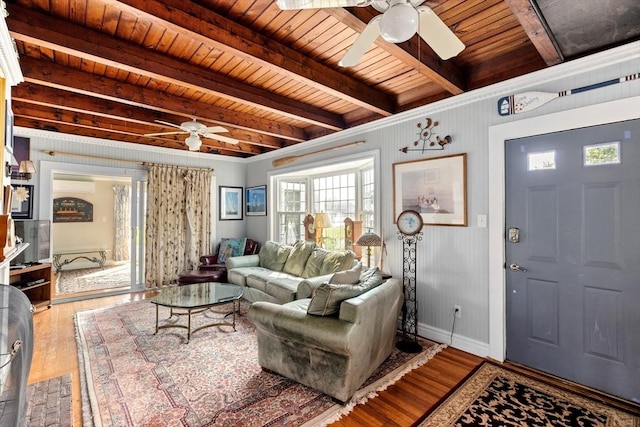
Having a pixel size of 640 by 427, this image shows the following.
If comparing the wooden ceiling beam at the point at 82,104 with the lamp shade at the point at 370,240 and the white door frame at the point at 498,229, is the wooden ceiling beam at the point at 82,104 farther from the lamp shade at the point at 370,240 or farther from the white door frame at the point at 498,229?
the white door frame at the point at 498,229

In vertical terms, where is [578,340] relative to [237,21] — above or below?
below

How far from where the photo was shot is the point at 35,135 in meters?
4.33

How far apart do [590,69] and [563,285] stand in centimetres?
169

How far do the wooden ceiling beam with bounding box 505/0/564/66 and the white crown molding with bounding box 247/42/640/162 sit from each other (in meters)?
0.12

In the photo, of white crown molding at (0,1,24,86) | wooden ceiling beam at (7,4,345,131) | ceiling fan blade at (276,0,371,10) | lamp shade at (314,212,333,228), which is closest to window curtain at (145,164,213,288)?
lamp shade at (314,212,333,228)

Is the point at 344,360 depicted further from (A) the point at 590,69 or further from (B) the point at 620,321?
(A) the point at 590,69

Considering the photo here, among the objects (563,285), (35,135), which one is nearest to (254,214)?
(35,135)

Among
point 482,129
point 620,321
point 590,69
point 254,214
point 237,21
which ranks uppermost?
point 237,21

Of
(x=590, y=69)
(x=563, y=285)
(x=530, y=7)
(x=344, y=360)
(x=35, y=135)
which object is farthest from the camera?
(x=35, y=135)

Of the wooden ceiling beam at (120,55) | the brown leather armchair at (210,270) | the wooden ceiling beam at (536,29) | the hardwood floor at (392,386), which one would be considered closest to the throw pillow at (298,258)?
the brown leather armchair at (210,270)

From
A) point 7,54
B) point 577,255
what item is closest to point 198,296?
point 7,54

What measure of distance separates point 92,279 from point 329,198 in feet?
16.6

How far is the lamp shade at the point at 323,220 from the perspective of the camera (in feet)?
15.2

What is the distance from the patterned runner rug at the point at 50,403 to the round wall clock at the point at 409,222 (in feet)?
10.1
